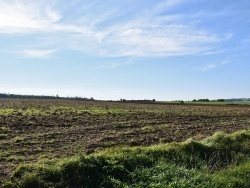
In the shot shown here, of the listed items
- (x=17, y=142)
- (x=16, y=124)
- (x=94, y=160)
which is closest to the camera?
(x=94, y=160)

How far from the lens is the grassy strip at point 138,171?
9.02 meters

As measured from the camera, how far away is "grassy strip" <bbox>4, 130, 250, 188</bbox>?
9016 millimetres

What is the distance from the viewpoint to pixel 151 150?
11.8 meters

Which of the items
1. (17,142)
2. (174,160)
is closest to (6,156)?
(17,142)

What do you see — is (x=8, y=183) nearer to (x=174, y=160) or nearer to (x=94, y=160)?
(x=94, y=160)

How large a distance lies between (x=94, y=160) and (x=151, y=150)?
2601 mm

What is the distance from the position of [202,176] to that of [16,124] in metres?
15.9

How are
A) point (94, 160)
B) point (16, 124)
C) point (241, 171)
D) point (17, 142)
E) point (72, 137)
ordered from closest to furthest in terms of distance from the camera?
point (94, 160), point (241, 171), point (17, 142), point (72, 137), point (16, 124)

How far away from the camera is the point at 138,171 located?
9773 mm

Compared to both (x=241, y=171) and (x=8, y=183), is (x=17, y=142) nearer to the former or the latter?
(x=8, y=183)

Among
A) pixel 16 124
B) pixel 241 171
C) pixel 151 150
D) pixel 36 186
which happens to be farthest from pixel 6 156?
Answer: pixel 16 124

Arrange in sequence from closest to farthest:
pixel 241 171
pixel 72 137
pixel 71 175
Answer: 1. pixel 71 175
2. pixel 241 171
3. pixel 72 137

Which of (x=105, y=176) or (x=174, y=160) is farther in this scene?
(x=174, y=160)

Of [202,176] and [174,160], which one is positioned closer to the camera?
[202,176]
